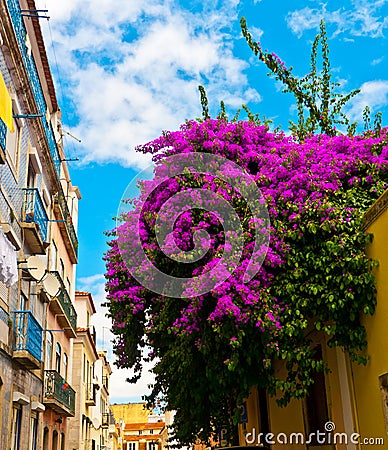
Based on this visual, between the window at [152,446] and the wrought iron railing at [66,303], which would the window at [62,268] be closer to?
the wrought iron railing at [66,303]

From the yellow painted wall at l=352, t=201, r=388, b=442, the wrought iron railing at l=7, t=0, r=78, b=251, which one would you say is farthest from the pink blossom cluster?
the wrought iron railing at l=7, t=0, r=78, b=251

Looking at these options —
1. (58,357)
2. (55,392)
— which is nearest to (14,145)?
(55,392)

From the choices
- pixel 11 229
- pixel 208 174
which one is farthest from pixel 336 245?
pixel 11 229

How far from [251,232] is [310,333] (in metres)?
2.62

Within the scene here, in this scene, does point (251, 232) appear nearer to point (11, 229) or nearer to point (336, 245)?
point (336, 245)

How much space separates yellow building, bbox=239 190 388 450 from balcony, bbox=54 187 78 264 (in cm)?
885

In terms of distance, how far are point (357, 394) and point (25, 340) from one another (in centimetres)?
666

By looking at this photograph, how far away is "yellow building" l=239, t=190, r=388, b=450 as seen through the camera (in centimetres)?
795

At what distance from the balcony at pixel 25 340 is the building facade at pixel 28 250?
19mm

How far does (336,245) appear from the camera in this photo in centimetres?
846

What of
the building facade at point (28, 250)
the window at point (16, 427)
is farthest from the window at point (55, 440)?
the window at point (16, 427)

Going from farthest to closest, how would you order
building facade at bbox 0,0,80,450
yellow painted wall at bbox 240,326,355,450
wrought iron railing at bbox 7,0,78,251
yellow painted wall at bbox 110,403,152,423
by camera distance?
yellow painted wall at bbox 110,403,152,423
wrought iron railing at bbox 7,0,78,251
building facade at bbox 0,0,80,450
yellow painted wall at bbox 240,326,355,450

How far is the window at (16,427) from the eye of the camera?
12281mm

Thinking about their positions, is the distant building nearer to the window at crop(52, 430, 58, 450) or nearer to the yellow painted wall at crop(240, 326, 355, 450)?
the window at crop(52, 430, 58, 450)
